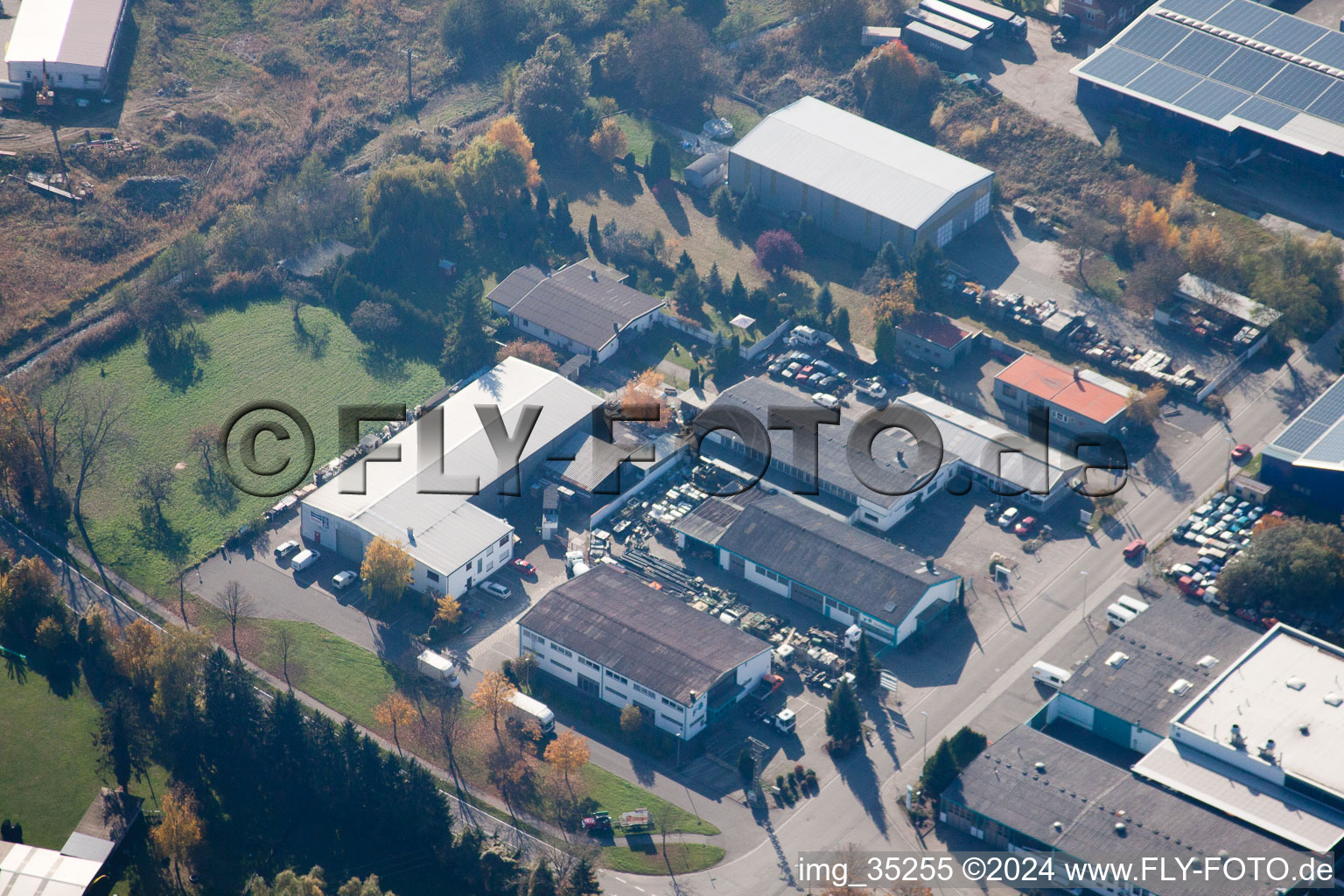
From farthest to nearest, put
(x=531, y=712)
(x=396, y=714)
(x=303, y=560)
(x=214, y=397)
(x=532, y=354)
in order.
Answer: (x=532, y=354) < (x=214, y=397) < (x=303, y=560) < (x=396, y=714) < (x=531, y=712)

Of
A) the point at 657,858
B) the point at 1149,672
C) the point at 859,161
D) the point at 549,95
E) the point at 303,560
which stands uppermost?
the point at 549,95

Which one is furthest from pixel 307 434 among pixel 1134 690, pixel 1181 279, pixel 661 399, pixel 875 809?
pixel 1181 279

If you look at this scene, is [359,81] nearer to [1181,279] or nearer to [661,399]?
[661,399]

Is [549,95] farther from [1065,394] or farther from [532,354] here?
[1065,394]

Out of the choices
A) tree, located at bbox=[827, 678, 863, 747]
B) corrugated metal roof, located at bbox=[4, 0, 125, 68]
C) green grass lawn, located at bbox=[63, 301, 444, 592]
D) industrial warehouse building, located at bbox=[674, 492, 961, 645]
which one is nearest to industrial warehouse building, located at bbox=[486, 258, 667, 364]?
green grass lawn, located at bbox=[63, 301, 444, 592]

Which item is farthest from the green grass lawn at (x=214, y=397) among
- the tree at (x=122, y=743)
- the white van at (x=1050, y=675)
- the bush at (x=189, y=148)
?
the white van at (x=1050, y=675)

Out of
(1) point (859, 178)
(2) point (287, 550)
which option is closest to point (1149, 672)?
(1) point (859, 178)

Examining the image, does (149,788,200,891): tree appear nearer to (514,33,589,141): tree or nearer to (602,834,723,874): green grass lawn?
(602,834,723,874): green grass lawn
